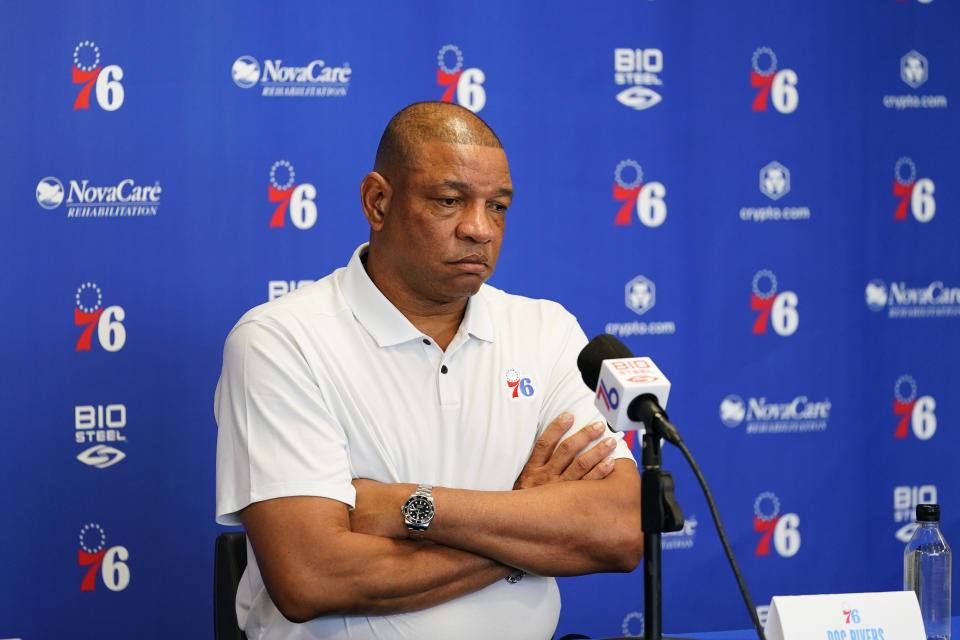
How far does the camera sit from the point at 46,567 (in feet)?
9.66

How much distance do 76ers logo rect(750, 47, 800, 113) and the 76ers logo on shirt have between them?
1.77 m

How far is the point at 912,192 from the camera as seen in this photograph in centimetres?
369

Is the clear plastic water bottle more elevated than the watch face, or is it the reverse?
the watch face

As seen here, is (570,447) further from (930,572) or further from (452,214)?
(930,572)

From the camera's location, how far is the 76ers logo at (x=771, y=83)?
11.6 ft

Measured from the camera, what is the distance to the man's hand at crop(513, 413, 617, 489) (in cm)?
210

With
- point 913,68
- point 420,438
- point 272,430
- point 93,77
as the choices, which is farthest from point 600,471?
point 913,68

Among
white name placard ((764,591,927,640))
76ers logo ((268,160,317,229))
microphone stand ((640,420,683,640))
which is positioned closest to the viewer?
microphone stand ((640,420,683,640))

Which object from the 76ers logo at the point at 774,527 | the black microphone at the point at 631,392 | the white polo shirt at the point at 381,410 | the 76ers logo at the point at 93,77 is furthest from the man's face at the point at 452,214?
the 76ers logo at the point at 774,527

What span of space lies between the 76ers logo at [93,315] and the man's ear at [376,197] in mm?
1039

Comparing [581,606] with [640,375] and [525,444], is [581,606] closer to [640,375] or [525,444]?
[525,444]

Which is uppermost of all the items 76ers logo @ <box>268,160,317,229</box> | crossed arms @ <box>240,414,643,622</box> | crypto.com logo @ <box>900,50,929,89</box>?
crypto.com logo @ <box>900,50,929,89</box>

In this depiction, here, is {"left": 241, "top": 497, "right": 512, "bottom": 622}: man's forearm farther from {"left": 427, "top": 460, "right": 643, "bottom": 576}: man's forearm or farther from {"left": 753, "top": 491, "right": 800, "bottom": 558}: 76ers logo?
{"left": 753, "top": 491, "right": 800, "bottom": 558}: 76ers logo

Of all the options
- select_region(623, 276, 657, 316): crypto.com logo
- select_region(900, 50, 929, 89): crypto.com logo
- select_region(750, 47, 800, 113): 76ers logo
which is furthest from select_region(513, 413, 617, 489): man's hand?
select_region(900, 50, 929, 89): crypto.com logo
